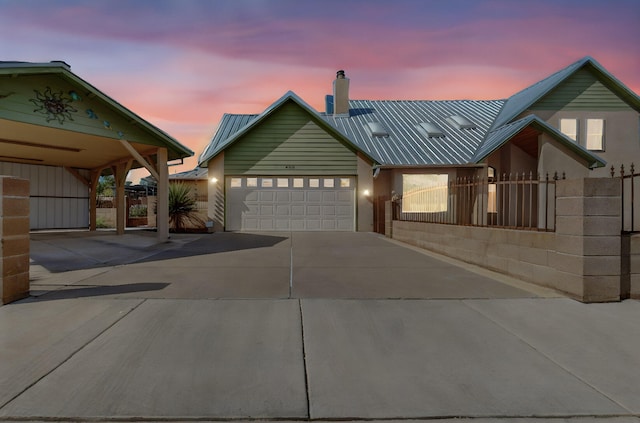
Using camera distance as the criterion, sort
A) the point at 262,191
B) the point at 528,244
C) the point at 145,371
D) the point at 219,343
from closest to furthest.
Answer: the point at 145,371
the point at 219,343
the point at 528,244
the point at 262,191

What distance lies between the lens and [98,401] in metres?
2.74

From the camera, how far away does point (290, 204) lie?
1712cm

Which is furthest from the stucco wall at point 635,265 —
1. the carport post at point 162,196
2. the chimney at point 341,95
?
the chimney at point 341,95

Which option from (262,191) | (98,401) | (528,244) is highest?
(262,191)

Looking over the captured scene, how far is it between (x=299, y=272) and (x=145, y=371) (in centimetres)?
401

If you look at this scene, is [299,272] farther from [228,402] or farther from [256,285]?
[228,402]

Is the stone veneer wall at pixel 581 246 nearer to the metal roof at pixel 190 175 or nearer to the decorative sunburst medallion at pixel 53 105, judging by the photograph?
the decorative sunburst medallion at pixel 53 105

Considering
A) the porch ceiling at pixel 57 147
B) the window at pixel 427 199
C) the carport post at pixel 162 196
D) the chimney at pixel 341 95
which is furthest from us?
the chimney at pixel 341 95

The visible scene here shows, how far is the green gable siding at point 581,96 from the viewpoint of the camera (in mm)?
17438

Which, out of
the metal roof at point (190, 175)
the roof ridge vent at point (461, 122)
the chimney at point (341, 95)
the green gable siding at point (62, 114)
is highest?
the chimney at point (341, 95)

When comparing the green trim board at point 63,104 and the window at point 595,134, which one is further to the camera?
the window at point 595,134

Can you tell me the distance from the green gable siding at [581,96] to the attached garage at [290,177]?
9.18 m

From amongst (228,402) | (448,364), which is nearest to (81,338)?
(228,402)

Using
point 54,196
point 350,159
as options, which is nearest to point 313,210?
point 350,159
